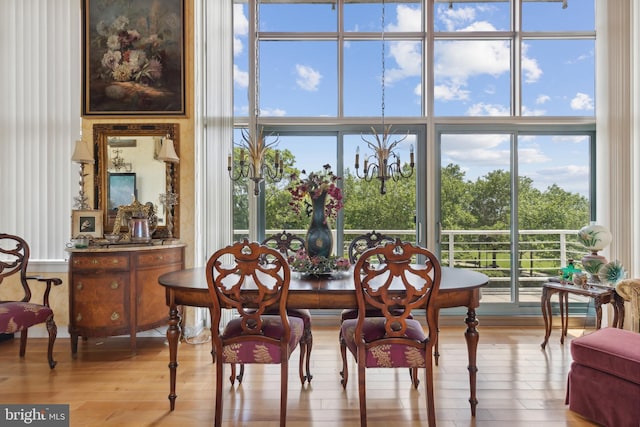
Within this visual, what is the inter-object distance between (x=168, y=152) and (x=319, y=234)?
191 centimetres

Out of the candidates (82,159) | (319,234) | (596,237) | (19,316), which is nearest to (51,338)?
(19,316)

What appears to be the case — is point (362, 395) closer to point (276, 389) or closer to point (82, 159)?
point (276, 389)

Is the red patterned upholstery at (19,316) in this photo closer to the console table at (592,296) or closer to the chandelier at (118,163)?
the chandelier at (118,163)

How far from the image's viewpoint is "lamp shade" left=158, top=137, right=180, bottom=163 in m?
3.51

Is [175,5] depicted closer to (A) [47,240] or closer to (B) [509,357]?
(A) [47,240]

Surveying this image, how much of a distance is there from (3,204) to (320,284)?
3.52m

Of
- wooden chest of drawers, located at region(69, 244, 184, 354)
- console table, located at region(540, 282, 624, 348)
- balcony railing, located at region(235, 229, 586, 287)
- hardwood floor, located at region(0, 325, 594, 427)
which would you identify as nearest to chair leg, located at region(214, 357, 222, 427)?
hardwood floor, located at region(0, 325, 594, 427)

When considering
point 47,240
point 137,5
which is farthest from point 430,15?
point 47,240

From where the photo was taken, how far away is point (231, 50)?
399 centimetres

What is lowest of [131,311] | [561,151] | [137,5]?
[131,311]

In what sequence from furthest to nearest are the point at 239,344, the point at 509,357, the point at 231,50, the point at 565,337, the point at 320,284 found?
the point at 231,50
the point at 565,337
the point at 509,357
the point at 320,284
the point at 239,344

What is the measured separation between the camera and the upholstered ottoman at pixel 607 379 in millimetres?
1940

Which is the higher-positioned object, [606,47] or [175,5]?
[175,5]

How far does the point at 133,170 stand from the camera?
12.3 feet
